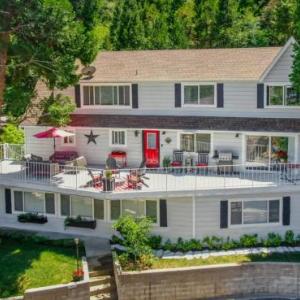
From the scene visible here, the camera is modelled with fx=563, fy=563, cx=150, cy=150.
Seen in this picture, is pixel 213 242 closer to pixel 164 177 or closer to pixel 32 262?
pixel 164 177

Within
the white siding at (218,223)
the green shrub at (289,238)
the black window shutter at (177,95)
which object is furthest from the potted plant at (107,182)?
the green shrub at (289,238)

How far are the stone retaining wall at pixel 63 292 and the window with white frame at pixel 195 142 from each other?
10383 mm

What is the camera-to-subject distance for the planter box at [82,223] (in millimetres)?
29594

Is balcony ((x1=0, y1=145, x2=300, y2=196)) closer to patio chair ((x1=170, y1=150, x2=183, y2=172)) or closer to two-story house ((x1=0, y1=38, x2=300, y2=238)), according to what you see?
two-story house ((x1=0, y1=38, x2=300, y2=238))

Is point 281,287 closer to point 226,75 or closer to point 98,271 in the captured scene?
point 98,271

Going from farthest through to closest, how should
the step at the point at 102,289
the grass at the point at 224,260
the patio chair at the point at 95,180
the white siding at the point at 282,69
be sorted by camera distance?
the white siding at the point at 282,69, the patio chair at the point at 95,180, the grass at the point at 224,260, the step at the point at 102,289

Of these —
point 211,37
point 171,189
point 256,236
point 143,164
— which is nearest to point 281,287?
point 256,236

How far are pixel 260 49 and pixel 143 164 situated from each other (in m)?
9.79

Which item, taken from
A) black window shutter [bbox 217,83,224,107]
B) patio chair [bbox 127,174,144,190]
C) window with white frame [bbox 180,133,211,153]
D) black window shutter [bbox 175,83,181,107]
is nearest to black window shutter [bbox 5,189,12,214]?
patio chair [bbox 127,174,144,190]

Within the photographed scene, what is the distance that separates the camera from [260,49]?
3306 centimetres

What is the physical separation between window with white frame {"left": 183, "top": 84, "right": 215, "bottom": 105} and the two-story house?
0.06 metres

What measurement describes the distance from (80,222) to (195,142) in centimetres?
764

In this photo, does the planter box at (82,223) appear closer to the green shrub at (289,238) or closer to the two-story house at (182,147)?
the two-story house at (182,147)

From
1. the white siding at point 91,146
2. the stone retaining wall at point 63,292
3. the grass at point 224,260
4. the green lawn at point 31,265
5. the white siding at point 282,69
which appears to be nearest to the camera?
the stone retaining wall at point 63,292
